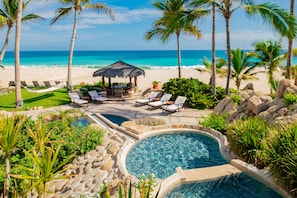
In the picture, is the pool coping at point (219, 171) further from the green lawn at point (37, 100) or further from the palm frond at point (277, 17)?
the green lawn at point (37, 100)

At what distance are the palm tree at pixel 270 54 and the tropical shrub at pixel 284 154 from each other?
36.6 feet

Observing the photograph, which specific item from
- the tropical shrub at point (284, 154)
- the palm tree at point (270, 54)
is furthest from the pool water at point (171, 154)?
the palm tree at point (270, 54)

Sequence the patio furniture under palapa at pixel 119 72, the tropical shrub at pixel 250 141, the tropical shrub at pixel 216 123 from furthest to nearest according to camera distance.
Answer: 1. the patio furniture under palapa at pixel 119 72
2. the tropical shrub at pixel 216 123
3. the tropical shrub at pixel 250 141

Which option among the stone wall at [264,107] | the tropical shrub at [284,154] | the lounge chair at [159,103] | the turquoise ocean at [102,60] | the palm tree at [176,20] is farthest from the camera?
the turquoise ocean at [102,60]

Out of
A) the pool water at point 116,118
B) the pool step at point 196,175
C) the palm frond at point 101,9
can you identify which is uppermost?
the palm frond at point 101,9

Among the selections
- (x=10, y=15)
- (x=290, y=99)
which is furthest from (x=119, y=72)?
(x=290, y=99)

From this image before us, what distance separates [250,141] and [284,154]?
1.57 metres

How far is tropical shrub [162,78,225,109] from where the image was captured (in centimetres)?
1379

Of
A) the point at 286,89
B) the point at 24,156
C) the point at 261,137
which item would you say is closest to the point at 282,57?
the point at 286,89

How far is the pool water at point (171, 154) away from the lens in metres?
7.01

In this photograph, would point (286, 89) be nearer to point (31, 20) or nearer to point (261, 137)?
point (261, 137)

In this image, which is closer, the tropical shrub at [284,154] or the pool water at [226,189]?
the tropical shrub at [284,154]

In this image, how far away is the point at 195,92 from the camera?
1452 cm

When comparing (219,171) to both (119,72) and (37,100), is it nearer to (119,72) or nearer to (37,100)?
(119,72)
